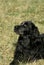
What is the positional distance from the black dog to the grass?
0.19m

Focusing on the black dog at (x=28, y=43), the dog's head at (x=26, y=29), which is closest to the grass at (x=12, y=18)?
the black dog at (x=28, y=43)

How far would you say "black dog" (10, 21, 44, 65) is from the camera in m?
5.87

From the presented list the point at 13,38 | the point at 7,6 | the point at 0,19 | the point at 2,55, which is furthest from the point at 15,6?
the point at 2,55

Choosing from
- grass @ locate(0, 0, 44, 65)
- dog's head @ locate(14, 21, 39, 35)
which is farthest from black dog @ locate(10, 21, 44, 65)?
grass @ locate(0, 0, 44, 65)

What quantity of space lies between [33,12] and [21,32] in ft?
7.98

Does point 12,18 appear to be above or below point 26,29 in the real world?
below

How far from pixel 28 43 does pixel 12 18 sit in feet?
7.17

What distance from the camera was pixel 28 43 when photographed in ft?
19.2

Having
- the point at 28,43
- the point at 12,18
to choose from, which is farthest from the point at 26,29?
the point at 12,18

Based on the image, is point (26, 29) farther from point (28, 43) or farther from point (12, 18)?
point (12, 18)

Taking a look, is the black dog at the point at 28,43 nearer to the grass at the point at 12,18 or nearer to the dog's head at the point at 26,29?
the dog's head at the point at 26,29

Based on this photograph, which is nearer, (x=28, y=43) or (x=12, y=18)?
(x=28, y=43)

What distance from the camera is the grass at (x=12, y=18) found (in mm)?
6319

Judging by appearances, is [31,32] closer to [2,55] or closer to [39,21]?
[2,55]
